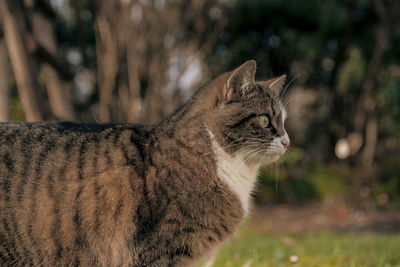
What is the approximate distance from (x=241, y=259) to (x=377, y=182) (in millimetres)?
5804

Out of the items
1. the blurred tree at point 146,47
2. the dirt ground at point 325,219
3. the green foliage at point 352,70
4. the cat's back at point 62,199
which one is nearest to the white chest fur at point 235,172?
the cat's back at point 62,199

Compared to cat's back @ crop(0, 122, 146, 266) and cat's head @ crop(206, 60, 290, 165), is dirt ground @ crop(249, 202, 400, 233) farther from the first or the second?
cat's back @ crop(0, 122, 146, 266)

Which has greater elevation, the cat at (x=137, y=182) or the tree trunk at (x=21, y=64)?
the tree trunk at (x=21, y=64)

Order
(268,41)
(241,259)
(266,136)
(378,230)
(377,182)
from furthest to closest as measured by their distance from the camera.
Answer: (268,41)
(377,182)
(378,230)
(241,259)
(266,136)

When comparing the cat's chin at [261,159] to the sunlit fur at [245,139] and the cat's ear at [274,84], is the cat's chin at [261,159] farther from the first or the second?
the cat's ear at [274,84]

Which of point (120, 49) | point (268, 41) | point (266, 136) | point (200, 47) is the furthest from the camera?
point (268, 41)

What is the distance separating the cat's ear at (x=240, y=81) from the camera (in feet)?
7.36

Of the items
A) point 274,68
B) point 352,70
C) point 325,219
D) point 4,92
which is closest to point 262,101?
point 4,92

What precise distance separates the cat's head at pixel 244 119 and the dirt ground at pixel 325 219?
4708 mm

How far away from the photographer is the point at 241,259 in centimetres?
330

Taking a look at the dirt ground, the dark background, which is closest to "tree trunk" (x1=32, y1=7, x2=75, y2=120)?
the dark background

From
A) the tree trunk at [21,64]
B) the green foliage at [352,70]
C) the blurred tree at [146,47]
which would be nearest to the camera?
the tree trunk at [21,64]

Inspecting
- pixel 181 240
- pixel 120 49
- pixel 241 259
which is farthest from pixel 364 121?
pixel 181 240

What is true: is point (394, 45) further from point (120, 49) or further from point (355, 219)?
point (120, 49)
